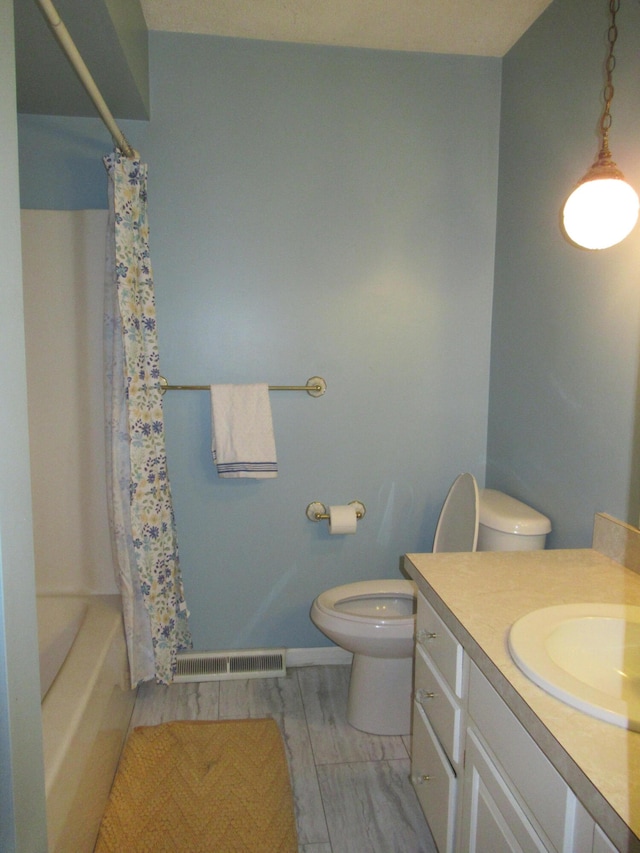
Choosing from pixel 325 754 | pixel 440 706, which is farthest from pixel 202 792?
pixel 440 706

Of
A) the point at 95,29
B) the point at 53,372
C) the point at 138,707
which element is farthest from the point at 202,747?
the point at 95,29

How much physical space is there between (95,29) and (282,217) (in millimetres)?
869

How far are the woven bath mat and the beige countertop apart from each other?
896mm

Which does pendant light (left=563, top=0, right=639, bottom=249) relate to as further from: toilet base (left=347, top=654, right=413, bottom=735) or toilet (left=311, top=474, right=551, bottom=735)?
toilet base (left=347, top=654, right=413, bottom=735)

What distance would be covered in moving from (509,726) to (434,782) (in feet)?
1.80

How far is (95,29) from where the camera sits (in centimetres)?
166

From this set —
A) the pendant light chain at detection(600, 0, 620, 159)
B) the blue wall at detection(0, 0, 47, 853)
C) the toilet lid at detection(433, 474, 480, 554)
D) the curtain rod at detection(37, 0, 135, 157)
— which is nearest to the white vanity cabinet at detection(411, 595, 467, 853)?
the toilet lid at detection(433, 474, 480, 554)

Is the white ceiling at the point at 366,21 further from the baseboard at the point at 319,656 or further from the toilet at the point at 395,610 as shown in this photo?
the baseboard at the point at 319,656

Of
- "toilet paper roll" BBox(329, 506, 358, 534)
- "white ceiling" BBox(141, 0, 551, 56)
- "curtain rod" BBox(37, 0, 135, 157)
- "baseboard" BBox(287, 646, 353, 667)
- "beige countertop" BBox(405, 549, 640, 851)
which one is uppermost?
"white ceiling" BBox(141, 0, 551, 56)

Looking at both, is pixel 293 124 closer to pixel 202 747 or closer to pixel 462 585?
pixel 462 585

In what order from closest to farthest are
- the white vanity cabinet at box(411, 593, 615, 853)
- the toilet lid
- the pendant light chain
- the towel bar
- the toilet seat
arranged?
the white vanity cabinet at box(411, 593, 615, 853)
the pendant light chain
the toilet lid
the toilet seat
the towel bar

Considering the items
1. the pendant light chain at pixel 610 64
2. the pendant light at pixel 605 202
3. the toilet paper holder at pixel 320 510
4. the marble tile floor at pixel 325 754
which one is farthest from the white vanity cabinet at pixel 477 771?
the pendant light chain at pixel 610 64

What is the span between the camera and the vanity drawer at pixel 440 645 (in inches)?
48.8

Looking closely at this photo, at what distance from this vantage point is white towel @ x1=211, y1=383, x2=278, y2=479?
2256mm
